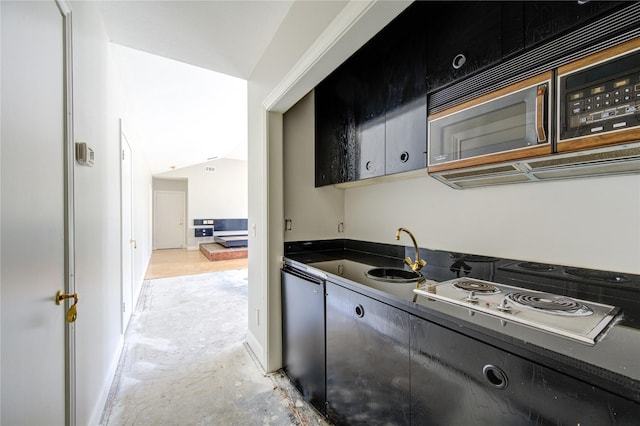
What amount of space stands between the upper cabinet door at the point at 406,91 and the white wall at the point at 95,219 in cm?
173

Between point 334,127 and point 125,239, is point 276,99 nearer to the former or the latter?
point 334,127

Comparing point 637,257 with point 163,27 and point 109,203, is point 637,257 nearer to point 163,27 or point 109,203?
point 163,27

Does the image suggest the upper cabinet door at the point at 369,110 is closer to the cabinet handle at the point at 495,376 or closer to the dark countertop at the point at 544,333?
the dark countertop at the point at 544,333

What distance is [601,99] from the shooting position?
84cm

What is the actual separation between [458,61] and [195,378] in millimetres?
2775

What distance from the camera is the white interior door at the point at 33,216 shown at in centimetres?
76

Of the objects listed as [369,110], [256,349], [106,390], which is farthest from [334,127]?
[106,390]

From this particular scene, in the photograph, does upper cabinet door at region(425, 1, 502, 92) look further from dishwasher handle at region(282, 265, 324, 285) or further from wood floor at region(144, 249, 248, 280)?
wood floor at region(144, 249, 248, 280)

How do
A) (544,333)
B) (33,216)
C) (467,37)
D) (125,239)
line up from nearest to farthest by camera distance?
(544,333), (33,216), (467,37), (125,239)

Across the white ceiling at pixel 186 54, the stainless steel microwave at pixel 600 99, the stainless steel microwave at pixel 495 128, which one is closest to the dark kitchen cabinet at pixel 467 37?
the stainless steel microwave at pixel 495 128

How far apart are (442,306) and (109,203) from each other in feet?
8.18

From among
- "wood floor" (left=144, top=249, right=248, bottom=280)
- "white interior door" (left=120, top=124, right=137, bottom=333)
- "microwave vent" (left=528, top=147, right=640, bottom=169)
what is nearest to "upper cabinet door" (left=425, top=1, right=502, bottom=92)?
"microwave vent" (left=528, top=147, right=640, bottom=169)

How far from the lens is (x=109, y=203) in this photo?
2.11 metres

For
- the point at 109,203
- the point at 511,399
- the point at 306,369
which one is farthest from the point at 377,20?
the point at 109,203
